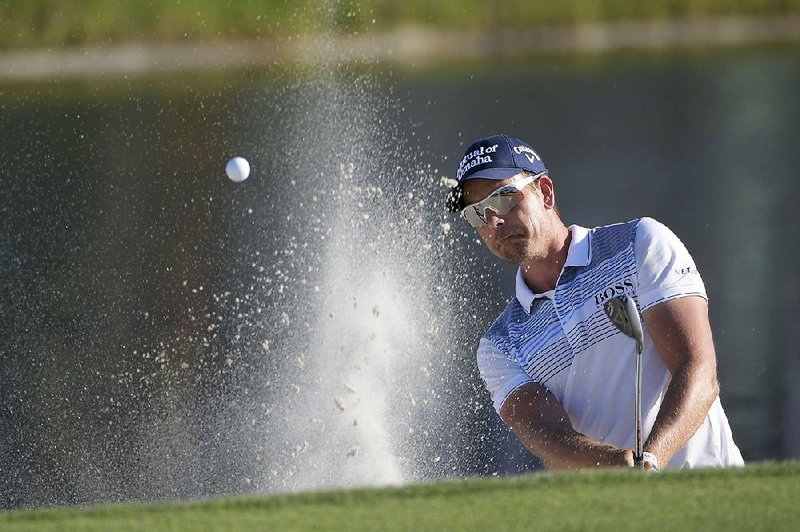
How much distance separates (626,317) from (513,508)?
0.94 metres

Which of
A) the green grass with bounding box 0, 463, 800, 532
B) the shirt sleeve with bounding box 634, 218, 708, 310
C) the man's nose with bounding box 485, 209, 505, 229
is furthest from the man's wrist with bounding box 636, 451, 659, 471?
the man's nose with bounding box 485, 209, 505, 229

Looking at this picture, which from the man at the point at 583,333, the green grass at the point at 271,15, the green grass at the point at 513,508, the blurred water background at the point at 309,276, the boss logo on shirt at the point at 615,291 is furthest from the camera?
the green grass at the point at 271,15

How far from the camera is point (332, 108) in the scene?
52.7ft

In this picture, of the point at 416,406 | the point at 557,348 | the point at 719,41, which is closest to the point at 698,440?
the point at 557,348

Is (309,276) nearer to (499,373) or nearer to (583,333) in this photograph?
(499,373)

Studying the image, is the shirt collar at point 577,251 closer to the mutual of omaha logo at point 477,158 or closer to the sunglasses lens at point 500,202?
the sunglasses lens at point 500,202

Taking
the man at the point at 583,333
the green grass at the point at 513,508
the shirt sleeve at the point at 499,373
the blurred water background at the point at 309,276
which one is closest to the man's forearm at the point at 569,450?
the man at the point at 583,333

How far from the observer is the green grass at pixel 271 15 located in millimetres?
32375

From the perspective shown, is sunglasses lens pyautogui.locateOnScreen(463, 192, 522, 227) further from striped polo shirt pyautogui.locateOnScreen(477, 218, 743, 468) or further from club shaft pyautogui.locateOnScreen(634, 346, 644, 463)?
club shaft pyautogui.locateOnScreen(634, 346, 644, 463)

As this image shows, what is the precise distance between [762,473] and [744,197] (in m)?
12.1

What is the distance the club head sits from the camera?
3.38 metres

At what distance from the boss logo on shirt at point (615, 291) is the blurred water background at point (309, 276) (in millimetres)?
1812

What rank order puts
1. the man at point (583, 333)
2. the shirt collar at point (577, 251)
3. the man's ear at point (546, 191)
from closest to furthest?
the man at point (583, 333)
the shirt collar at point (577, 251)
the man's ear at point (546, 191)

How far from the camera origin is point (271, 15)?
109 ft
